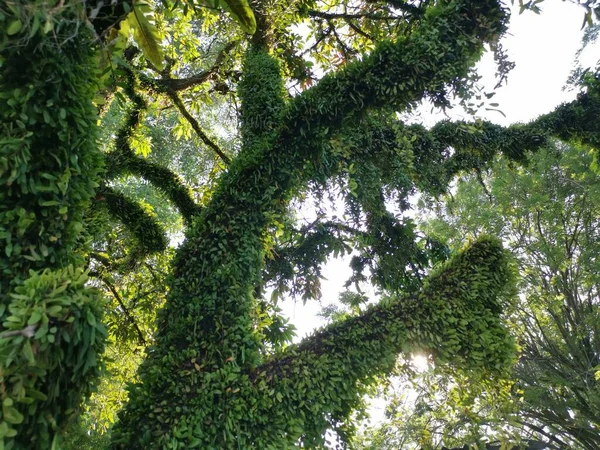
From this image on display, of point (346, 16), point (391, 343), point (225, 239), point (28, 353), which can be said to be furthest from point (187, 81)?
point (28, 353)

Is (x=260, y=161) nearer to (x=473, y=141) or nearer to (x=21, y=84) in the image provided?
(x=21, y=84)

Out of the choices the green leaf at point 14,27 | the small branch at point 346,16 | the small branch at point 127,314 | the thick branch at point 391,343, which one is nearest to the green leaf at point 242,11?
the green leaf at point 14,27

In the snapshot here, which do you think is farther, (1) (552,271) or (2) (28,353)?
(1) (552,271)

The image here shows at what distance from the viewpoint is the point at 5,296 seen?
1723 millimetres

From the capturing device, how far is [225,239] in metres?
3.22

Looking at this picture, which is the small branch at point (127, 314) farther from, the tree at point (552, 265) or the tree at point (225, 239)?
the tree at point (552, 265)

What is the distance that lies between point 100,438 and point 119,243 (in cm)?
282

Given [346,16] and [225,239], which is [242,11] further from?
[346,16]

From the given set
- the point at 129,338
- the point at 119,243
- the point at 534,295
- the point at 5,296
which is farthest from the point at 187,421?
the point at 534,295

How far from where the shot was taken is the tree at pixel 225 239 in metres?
1.67

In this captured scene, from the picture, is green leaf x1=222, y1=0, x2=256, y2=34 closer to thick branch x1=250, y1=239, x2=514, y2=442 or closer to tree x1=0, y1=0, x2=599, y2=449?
tree x1=0, y1=0, x2=599, y2=449

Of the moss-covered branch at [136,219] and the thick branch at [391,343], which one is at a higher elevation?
the moss-covered branch at [136,219]

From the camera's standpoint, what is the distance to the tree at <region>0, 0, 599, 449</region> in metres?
1.67

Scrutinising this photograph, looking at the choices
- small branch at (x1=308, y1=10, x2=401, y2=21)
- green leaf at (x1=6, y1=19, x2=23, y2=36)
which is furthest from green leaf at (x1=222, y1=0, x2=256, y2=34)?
small branch at (x1=308, y1=10, x2=401, y2=21)
